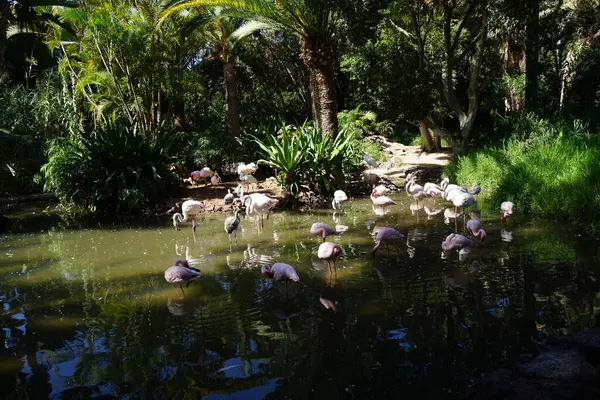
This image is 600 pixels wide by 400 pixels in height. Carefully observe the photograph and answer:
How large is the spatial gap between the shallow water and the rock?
19.1 inches

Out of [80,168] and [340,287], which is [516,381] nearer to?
[340,287]

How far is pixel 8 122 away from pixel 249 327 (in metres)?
15.5

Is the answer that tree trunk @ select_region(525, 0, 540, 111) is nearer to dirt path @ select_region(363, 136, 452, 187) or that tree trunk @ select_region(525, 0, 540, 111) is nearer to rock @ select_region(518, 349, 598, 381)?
dirt path @ select_region(363, 136, 452, 187)

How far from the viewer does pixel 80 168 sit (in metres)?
11.9

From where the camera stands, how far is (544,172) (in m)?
9.67

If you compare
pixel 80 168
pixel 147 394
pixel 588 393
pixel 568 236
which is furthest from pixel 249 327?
pixel 80 168

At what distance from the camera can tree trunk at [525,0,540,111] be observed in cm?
Result: 1384

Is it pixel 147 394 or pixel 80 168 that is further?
pixel 80 168

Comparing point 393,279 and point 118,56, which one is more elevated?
point 118,56

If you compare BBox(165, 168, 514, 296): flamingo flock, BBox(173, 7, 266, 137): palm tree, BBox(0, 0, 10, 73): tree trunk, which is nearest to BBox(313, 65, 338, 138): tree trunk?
BBox(165, 168, 514, 296): flamingo flock

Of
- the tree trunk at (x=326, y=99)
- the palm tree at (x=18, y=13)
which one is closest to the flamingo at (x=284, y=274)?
the palm tree at (x=18, y=13)

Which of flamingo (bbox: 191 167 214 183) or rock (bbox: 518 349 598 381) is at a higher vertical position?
flamingo (bbox: 191 167 214 183)

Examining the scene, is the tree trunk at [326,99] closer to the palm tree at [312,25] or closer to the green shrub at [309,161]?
the palm tree at [312,25]

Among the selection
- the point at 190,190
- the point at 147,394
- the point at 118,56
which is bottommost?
the point at 147,394
